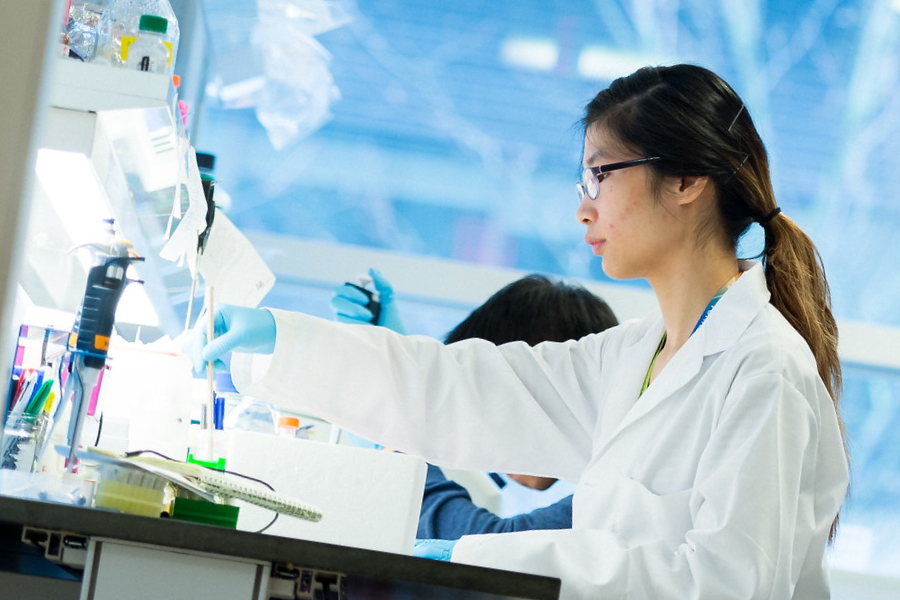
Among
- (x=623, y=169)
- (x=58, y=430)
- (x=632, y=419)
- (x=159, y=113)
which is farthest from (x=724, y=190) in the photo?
(x=58, y=430)

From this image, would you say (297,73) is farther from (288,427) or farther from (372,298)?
(288,427)

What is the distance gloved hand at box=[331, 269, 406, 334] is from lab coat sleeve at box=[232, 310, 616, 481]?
0.50 m

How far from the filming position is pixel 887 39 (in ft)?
11.8

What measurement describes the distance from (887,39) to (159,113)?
10.1 feet

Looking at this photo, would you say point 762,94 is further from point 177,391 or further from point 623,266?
point 177,391

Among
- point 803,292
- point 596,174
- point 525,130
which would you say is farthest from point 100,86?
point 525,130

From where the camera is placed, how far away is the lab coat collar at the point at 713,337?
59.4 inches

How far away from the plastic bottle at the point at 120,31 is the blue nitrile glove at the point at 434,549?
971 mm

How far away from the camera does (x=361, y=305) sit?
2.47 meters

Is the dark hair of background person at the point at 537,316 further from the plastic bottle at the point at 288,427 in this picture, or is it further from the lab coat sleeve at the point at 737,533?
the lab coat sleeve at the point at 737,533

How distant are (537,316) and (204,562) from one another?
165cm

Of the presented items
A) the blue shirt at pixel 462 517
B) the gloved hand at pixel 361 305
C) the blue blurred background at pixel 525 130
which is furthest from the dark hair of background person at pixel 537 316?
the blue blurred background at pixel 525 130

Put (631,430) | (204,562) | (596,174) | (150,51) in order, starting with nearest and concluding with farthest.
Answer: (204,562)
(150,51)
(631,430)
(596,174)

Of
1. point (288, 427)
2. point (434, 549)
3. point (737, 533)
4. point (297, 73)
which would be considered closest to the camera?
point (737, 533)
